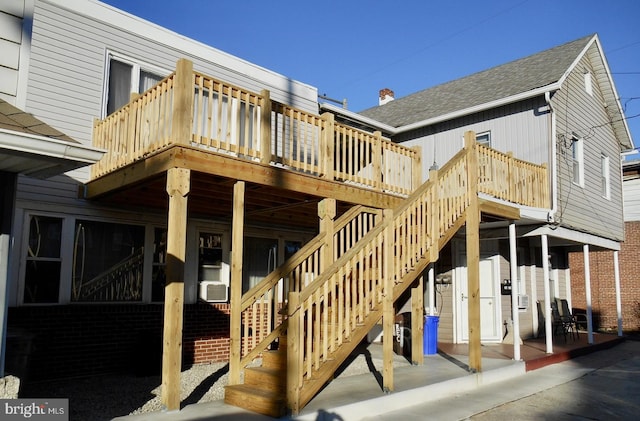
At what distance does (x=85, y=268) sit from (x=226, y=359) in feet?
10.8

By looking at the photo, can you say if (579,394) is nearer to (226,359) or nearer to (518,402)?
(518,402)

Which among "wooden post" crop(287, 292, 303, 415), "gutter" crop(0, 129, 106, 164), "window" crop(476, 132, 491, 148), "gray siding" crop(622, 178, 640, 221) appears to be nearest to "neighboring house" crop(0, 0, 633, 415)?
"wooden post" crop(287, 292, 303, 415)

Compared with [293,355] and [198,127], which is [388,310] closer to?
[293,355]

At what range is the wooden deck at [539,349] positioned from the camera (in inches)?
436

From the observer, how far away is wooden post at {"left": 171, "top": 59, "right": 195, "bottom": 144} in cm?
680

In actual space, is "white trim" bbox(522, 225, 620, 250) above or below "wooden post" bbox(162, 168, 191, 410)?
above

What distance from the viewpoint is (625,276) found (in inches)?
802

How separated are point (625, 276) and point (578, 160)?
800cm

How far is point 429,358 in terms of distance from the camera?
10875mm

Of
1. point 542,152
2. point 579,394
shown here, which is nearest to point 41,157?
point 579,394

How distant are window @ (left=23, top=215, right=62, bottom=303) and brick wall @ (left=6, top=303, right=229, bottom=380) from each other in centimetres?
26

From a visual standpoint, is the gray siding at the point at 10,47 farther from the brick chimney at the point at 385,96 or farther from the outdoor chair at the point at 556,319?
the brick chimney at the point at 385,96

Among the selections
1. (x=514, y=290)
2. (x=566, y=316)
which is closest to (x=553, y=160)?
(x=514, y=290)

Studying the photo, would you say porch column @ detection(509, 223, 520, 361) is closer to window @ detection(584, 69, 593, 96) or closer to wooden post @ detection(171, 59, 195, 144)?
window @ detection(584, 69, 593, 96)
